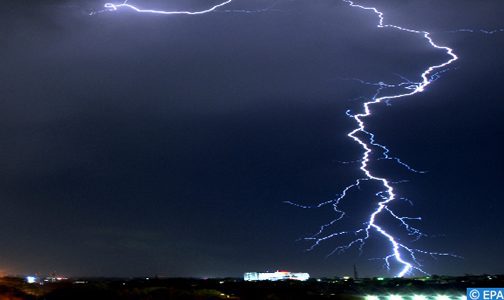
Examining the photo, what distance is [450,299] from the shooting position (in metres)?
38.3

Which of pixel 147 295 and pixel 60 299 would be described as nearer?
pixel 60 299

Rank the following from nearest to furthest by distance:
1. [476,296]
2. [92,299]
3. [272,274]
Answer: [476,296]
[92,299]
[272,274]

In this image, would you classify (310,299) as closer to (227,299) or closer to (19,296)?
(227,299)

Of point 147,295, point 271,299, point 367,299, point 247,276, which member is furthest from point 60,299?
point 247,276

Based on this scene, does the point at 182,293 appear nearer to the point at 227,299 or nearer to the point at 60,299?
the point at 227,299

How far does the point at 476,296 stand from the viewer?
2045 cm

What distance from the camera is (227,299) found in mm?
31906

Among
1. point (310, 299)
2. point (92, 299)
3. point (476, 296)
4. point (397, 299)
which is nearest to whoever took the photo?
point (476, 296)

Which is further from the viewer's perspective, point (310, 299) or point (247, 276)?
point (247, 276)

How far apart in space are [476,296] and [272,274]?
11454 centimetres

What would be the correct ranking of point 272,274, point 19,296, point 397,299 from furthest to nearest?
point 272,274 → point 397,299 → point 19,296

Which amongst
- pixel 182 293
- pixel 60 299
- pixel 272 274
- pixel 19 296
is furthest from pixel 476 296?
pixel 272 274

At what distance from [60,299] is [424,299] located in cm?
2356

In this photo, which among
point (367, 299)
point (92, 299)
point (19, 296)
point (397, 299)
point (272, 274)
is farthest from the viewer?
point (272, 274)
